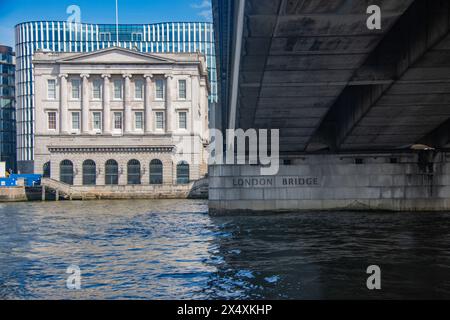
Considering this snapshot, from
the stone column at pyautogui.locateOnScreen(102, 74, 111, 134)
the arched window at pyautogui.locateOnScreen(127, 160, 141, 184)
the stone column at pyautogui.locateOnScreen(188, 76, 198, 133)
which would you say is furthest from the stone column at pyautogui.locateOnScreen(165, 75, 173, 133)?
the stone column at pyautogui.locateOnScreen(102, 74, 111, 134)

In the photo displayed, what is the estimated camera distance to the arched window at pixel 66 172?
75.8 m

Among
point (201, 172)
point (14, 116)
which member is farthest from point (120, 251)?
point (14, 116)

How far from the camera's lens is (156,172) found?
77.1m

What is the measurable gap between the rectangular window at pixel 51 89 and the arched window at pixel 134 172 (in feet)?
50.4

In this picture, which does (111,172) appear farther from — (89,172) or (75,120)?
(75,120)

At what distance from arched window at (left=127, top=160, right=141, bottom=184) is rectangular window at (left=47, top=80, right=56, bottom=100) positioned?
15358mm

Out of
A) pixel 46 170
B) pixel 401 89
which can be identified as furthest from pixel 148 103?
pixel 401 89

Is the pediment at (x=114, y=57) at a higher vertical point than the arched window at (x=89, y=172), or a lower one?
A: higher

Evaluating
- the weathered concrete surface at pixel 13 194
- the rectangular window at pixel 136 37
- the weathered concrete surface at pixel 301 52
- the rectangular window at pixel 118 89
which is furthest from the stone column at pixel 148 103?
the weathered concrete surface at pixel 301 52

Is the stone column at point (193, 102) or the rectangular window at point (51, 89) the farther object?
the stone column at point (193, 102)

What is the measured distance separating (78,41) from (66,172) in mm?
56792

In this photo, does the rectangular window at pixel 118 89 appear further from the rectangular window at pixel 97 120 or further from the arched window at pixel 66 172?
the arched window at pixel 66 172

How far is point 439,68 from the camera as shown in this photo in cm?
1977
